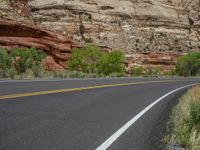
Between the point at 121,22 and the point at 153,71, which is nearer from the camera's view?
the point at 153,71

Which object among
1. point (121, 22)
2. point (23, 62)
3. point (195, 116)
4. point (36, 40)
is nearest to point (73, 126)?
point (195, 116)

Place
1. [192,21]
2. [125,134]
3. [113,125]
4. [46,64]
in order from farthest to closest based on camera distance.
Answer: [192,21] → [46,64] → [113,125] → [125,134]

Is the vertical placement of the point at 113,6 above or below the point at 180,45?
above

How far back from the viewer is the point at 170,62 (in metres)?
83.9

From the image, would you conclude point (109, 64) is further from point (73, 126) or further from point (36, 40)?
point (73, 126)

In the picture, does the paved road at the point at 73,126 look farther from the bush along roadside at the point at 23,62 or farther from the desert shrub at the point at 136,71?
the desert shrub at the point at 136,71

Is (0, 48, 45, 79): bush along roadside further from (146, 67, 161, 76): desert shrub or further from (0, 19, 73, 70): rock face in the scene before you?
(146, 67, 161, 76): desert shrub

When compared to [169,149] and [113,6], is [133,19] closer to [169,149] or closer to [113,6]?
[113,6]

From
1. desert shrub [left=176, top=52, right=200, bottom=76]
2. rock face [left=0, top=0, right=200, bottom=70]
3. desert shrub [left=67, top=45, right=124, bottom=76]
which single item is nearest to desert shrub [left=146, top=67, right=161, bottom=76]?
Result: rock face [left=0, top=0, right=200, bottom=70]

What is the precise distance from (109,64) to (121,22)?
32.0 metres

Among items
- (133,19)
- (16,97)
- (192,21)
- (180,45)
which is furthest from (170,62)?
(16,97)

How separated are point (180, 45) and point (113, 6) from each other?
754 inches

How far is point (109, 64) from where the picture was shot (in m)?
62.7

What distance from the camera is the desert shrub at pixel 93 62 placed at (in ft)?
196
